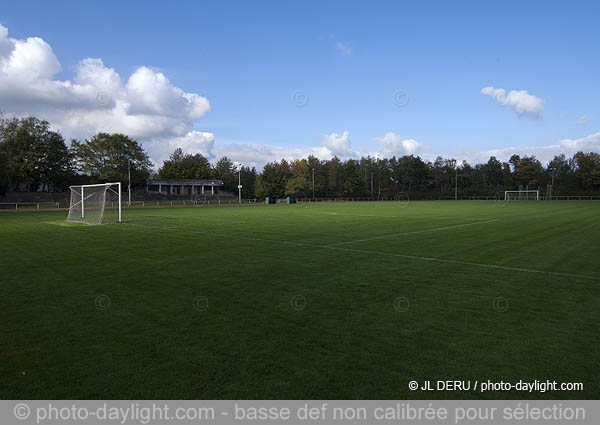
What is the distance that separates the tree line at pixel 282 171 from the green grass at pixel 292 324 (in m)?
55.2

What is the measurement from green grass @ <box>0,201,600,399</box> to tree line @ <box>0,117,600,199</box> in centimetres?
5521

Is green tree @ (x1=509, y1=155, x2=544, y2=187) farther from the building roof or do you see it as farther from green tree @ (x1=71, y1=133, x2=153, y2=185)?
green tree @ (x1=71, y1=133, x2=153, y2=185)

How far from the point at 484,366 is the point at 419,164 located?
112955mm

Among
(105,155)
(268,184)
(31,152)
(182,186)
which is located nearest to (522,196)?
(268,184)

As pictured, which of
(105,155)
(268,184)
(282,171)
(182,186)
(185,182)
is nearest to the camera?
(105,155)

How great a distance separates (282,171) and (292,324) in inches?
4017

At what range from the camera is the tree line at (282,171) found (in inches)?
2427

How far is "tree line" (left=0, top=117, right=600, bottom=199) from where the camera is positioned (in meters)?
A: 61.6

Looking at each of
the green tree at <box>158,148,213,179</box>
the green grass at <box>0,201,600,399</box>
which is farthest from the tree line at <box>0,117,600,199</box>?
the green grass at <box>0,201,600,399</box>

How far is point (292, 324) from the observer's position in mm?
5078

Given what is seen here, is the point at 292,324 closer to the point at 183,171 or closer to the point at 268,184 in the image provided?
the point at 268,184

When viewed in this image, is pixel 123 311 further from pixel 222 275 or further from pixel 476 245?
pixel 476 245

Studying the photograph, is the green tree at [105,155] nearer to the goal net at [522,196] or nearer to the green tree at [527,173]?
the goal net at [522,196]
